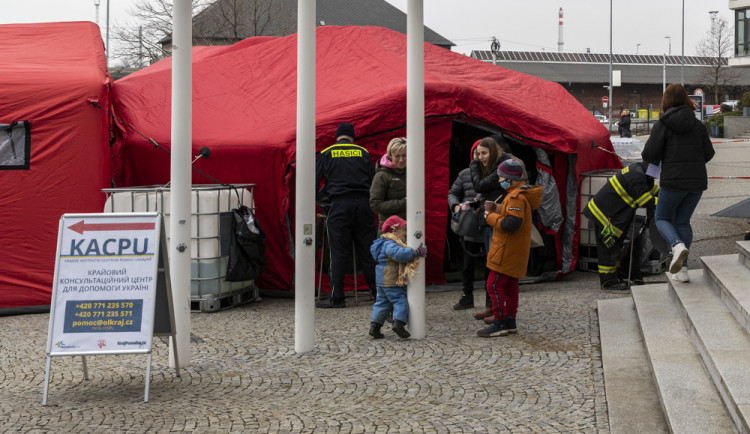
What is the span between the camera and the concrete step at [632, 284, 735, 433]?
4977 millimetres

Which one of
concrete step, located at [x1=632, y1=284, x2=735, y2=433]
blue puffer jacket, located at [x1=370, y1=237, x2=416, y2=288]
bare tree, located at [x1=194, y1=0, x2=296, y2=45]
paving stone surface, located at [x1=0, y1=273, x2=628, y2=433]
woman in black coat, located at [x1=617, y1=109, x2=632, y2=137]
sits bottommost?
paving stone surface, located at [x1=0, y1=273, x2=628, y2=433]

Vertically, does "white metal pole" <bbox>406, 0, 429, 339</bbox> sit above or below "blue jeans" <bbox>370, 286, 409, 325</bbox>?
above

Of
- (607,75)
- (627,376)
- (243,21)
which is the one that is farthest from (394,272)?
(607,75)

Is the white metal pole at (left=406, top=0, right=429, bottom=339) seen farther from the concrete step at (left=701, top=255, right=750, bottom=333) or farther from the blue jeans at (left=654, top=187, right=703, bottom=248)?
the concrete step at (left=701, top=255, right=750, bottom=333)

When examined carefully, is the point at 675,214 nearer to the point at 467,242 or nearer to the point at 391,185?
the point at 467,242

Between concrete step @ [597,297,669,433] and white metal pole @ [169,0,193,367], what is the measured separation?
9.99 feet

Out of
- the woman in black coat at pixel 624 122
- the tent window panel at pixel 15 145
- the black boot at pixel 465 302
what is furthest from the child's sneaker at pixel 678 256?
the woman in black coat at pixel 624 122

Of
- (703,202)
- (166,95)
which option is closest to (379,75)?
(166,95)

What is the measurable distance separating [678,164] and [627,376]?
2.59m

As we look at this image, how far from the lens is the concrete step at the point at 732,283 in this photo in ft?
20.9

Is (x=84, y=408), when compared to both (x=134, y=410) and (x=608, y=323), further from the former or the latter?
(x=608, y=323)

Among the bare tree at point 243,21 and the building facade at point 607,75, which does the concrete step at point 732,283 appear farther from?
the building facade at point 607,75

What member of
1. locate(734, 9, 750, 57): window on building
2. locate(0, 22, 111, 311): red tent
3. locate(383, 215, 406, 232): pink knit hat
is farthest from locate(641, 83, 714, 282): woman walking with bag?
locate(734, 9, 750, 57): window on building

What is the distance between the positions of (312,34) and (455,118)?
3.43 m
